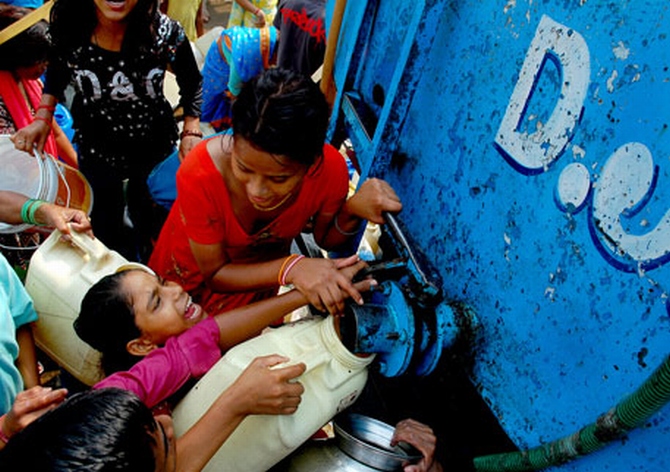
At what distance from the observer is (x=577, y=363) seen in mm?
945

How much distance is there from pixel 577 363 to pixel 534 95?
0.52 meters

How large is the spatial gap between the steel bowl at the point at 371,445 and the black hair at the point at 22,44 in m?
2.00

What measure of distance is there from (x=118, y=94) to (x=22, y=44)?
464 millimetres

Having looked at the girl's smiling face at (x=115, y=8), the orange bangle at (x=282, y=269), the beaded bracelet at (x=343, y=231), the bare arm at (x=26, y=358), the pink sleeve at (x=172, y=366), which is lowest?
the bare arm at (x=26, y=358)

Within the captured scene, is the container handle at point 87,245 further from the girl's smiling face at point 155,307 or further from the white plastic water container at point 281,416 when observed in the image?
the white plastic water container at point 281,416

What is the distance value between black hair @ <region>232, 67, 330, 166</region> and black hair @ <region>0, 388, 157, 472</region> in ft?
2.17

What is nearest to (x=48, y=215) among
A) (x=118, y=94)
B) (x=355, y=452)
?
(x=118, y=94)

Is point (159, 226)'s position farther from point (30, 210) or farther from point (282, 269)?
point (282, 269)

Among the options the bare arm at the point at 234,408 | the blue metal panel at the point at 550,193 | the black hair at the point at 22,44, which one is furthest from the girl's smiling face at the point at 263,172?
the black hair at the point at 22,44

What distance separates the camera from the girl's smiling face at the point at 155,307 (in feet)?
5.02

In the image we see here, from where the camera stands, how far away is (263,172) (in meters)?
1.35

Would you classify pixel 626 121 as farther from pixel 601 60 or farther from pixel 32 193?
pixel 32 193

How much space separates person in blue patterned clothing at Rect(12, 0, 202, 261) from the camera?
2113mm

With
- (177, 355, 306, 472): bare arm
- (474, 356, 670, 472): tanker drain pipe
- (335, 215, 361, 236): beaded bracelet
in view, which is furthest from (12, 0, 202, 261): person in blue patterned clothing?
(474, 356, 670, 472): tanker drain pipe
